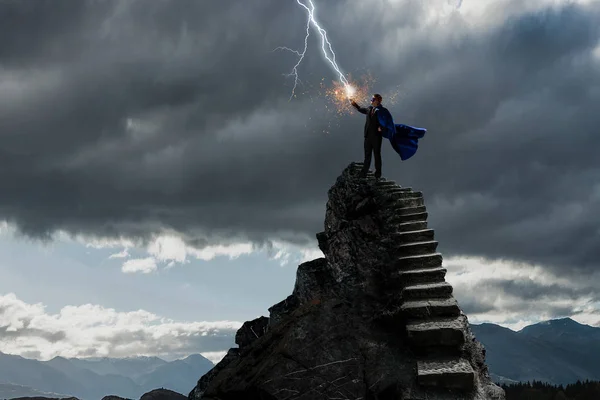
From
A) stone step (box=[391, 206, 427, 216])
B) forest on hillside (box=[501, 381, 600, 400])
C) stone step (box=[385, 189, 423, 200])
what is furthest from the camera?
forest on hillside (box=[501, 381, 600, 400])

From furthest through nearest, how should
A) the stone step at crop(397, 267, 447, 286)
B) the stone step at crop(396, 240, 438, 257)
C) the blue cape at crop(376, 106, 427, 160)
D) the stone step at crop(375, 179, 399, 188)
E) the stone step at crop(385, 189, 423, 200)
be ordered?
the blue cape at crop(376, 106, 427, 160), the stone step at crop(375, 179, 399, 188), the stone step at crop(385, 189, 423, 200), the stone step at crop(396, 240, 438, 257), the stone step at crop(397, 267, 447, 286)

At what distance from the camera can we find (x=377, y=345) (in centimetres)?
A: 987

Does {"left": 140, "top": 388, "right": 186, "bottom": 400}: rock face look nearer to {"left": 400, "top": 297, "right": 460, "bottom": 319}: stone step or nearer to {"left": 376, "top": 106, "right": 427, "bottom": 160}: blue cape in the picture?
{"left": 376, "top": 106, "right": 427, "bottom": 160}: blue cape

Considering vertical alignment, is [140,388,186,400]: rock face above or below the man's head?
below

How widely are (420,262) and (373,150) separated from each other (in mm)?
7856

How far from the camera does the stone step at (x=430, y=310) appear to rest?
10.8 meters

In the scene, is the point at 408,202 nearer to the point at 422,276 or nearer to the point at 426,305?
the point at 422,276

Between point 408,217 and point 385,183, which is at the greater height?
point 385,183

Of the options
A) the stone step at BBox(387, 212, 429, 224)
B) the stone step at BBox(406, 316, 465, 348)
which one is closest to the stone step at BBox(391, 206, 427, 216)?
the stone step at BBox(387, 212, 429, 224)

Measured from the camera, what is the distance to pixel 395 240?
46.8ft

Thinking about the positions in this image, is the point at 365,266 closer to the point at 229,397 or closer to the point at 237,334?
the point at 229,397

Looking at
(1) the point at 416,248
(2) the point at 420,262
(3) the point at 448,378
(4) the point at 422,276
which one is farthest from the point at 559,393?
(3) the point at 448,378

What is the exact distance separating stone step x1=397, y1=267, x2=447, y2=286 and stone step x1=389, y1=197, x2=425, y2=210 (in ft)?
15.5

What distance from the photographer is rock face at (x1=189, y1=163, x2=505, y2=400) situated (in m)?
8.87
